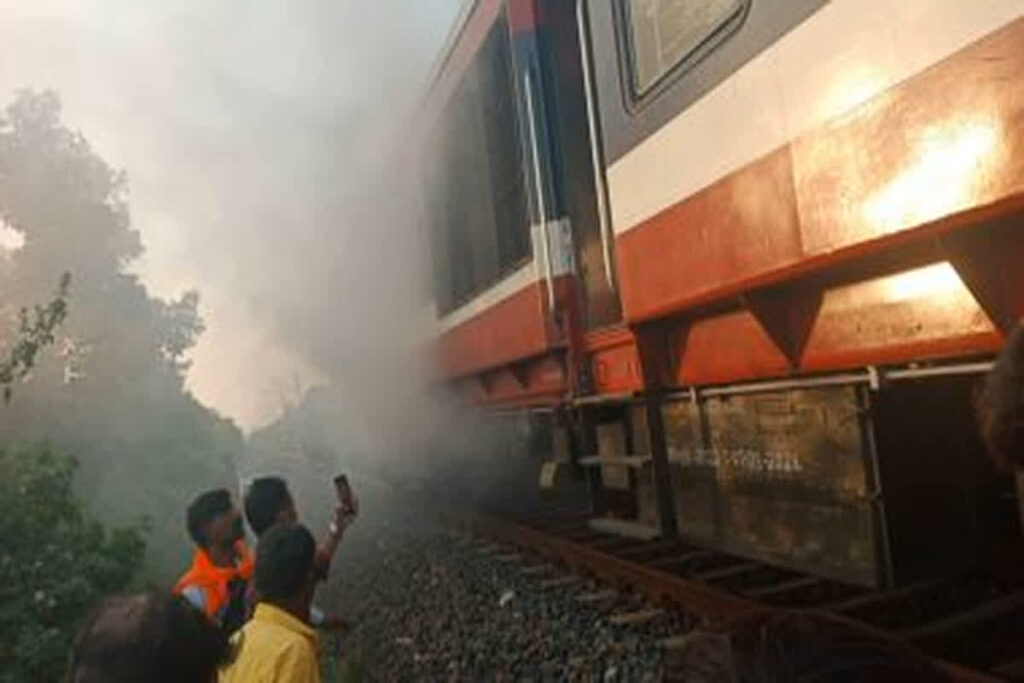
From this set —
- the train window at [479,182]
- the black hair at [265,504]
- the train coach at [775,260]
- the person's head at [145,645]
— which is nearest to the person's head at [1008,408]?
the person's head at [145,645]

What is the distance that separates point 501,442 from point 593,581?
441cm

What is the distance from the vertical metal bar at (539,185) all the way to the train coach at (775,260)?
2 cm

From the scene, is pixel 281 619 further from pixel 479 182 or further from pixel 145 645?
pixel 479 182

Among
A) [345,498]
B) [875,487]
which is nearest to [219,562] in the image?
[345,498]

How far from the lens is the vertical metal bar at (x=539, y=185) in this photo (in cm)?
745

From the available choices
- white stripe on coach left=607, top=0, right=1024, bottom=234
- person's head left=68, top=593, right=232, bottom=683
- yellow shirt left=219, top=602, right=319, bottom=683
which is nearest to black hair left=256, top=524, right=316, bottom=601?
yellow shirt left=219, top=602, right=319, bottom=683

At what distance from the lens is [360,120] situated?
20172mm

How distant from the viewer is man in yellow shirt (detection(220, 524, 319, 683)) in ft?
9.07

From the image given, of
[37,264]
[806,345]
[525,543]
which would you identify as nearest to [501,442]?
[525,543]

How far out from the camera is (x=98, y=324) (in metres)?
34.2

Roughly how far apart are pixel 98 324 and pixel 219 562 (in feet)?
104

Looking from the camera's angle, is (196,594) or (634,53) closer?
(196,594)

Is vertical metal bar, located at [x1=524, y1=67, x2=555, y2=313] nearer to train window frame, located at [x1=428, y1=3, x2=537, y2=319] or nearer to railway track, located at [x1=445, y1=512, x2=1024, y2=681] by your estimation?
train window frame, located at [x1=428, y1=3, x2=537, y2=319]

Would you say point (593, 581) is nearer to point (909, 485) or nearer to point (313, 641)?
point (909, 485)
